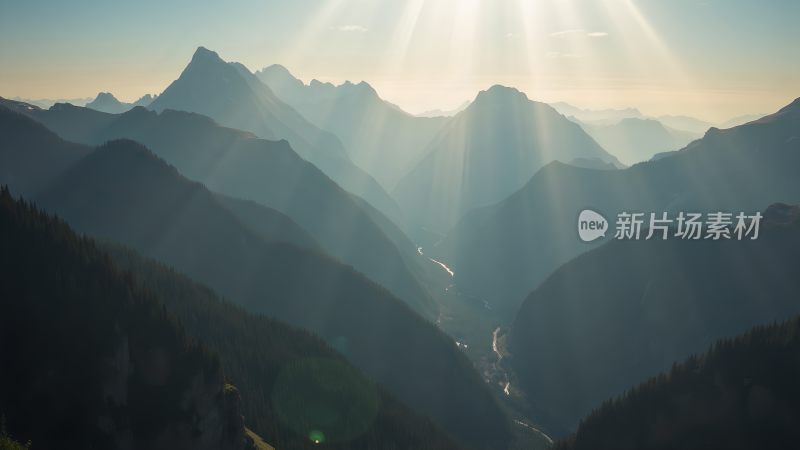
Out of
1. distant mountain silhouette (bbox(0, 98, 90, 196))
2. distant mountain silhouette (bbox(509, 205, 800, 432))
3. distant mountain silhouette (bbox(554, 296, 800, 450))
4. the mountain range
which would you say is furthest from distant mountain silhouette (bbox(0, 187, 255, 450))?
distant mountain silhouette (bbox(509, 205, 800, 432))

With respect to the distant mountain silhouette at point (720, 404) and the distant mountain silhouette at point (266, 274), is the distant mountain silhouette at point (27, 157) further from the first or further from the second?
the distant mountain silhouette at point (720, 404)

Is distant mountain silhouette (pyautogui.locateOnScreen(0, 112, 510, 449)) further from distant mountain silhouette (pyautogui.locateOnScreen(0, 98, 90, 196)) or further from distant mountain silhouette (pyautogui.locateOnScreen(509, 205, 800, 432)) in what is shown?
distant mountain silhouette (pyautogui.locateOnScreen(509, 205, 800, 432))

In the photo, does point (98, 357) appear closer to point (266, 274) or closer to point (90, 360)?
point (90, 360)

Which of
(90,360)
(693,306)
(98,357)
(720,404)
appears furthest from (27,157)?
(693,306)

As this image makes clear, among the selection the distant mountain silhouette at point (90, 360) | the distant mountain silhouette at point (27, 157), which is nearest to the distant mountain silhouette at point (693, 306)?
the distant mountain silhouette at point (90, 360)

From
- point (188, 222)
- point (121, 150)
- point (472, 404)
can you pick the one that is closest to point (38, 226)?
point (188, 222)

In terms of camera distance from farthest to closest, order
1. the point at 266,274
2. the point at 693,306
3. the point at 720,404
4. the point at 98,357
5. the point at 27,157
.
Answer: the point at 27,157, the point at 693,306, the point at 266,274, the point at 720,404, the point at 98,357
